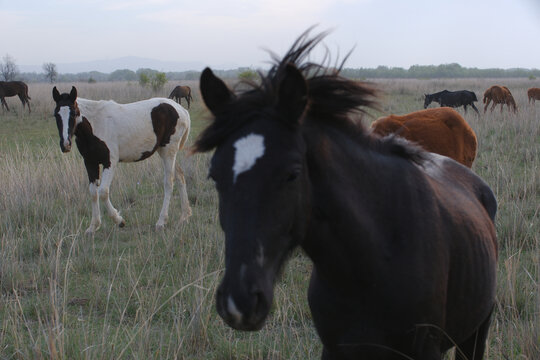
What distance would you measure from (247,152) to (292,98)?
0.88 feet

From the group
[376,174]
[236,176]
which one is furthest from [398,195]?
[236,176]

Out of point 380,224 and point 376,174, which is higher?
point 376,174

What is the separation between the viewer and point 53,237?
5758 millimetres

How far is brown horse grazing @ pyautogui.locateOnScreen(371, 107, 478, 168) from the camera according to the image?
5.07 m

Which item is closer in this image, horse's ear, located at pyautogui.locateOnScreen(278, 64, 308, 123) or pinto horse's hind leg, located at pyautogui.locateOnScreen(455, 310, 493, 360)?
horse's ear, located at pyautogui.locateOnScreen(278, 64, 308, 123)

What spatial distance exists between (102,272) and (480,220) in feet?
13.0

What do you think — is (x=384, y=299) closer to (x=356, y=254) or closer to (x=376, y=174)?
(x=356, y=254)

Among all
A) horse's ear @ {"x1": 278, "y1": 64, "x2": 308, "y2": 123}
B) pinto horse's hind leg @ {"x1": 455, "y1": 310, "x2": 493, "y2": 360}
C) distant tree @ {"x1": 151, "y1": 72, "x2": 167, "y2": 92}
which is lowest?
pinto horse's hind leg @ {"x1": 455, "y1": 310, "x2": 493, "y2": 360}

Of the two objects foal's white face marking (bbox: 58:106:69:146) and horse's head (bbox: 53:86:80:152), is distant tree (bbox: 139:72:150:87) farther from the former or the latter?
foal's white face marking (bbox: 58:106:69:146)

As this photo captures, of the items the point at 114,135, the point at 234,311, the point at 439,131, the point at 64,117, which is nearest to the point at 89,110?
the point at 114,135

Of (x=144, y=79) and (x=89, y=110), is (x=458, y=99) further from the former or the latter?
(x=144, y=79)

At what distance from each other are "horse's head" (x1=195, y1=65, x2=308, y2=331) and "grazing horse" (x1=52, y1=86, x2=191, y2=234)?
509cm

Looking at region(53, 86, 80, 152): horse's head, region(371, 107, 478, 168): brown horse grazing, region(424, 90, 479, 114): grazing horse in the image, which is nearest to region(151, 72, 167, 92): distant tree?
region(424, 90, 479, 114): grazing horse

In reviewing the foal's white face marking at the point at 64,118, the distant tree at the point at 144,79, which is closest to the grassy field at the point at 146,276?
the foal's white face marking at the point at 64,118
